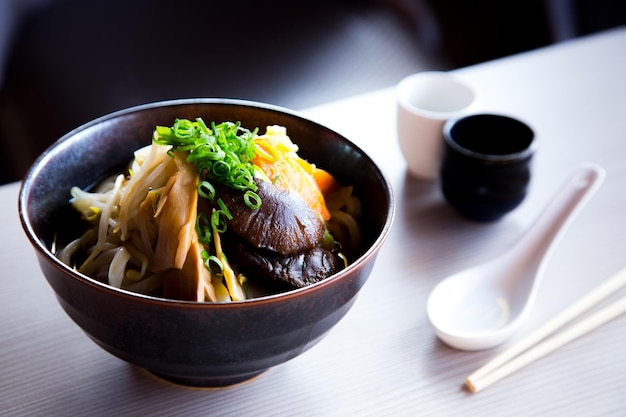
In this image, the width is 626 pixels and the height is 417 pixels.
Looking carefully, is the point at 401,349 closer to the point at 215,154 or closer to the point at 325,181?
the point at 325,181

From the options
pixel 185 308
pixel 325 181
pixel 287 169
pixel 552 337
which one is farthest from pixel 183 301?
pixel 552 337

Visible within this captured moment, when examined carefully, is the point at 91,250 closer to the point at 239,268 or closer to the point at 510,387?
the point at 239,268

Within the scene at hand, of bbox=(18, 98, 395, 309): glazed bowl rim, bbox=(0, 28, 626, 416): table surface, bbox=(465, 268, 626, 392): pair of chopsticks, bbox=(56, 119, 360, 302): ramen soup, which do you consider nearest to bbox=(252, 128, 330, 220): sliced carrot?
bbox=(56, 119, 360, 302): ramen soup

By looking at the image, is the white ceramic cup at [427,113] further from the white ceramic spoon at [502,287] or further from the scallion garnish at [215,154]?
the scallion garnish at [215,154]

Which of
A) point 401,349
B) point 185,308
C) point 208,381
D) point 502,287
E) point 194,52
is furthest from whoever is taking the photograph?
point 194,52

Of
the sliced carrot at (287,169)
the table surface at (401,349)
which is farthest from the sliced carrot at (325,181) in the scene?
the table surface at (401,349)

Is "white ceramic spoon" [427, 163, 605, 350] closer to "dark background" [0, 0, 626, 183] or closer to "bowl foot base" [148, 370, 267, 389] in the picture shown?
"bowl foot base" [148, 370, 267, 389]
